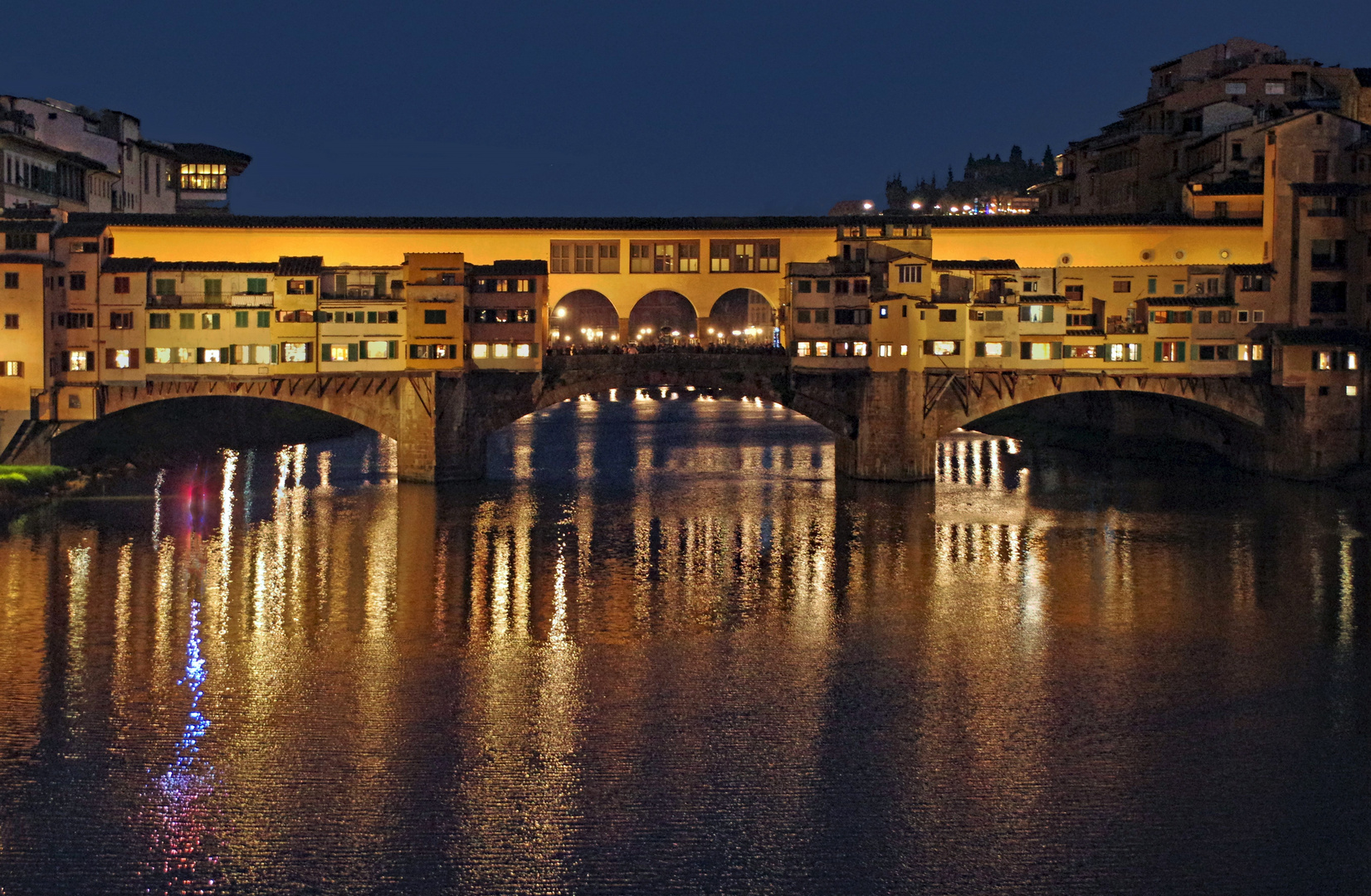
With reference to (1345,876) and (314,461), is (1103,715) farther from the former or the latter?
(314,461)

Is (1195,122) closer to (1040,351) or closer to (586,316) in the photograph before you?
(1040,351)

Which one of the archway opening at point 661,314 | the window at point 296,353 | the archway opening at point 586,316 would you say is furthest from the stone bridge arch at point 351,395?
the archway opening at point 661,314

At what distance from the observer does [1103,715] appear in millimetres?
25516

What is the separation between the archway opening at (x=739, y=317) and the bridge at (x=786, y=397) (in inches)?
2347

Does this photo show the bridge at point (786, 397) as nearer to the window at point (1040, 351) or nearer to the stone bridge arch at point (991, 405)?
the stone bridge arch at point (991, 405)

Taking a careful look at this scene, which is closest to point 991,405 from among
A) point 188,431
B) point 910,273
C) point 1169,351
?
point 910,273

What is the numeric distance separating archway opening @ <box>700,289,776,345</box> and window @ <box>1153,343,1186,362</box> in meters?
61.3

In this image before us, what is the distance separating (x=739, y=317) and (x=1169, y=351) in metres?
92.1

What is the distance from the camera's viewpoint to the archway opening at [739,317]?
122113mm

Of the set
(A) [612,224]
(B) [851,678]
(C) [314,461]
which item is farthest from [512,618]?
(C) [314,461]

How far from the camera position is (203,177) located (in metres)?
85.6

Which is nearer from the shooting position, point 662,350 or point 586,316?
point 662,350

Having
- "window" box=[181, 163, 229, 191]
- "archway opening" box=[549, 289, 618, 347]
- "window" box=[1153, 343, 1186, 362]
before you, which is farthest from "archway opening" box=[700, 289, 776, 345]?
"window" box=[1153, 343, 1186, 362]

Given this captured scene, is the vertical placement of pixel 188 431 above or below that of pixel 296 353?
below
